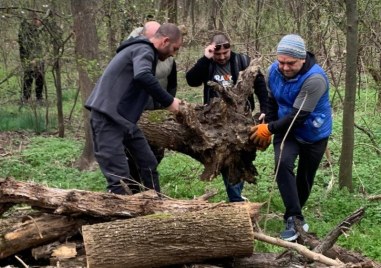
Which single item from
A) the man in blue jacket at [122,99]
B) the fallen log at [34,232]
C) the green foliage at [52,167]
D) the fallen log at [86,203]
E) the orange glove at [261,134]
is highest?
the man in blue jacket at [122,99]

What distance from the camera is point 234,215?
409cm

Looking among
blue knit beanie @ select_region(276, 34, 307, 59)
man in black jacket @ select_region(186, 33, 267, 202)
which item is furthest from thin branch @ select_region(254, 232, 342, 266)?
man in black jacket @ select_region(186, 33, 267, 202)

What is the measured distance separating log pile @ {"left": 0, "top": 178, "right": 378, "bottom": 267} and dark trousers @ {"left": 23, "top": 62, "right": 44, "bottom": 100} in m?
6.69

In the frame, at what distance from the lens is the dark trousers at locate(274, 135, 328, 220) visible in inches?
211

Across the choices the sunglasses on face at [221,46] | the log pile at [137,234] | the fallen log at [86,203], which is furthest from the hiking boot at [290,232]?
the sunglasses on face at [221,46]

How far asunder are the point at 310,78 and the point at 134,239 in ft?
7.44

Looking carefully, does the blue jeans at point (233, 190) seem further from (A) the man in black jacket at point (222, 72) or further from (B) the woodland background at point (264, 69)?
(B) the woodland background at point (264, 69)

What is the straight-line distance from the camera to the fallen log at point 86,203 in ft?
13.7

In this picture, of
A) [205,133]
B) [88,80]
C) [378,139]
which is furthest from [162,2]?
[205,133]

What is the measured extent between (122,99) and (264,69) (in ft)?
17.3

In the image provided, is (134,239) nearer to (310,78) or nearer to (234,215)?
(234,215)

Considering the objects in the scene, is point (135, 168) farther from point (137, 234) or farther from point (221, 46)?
point (137, 234)

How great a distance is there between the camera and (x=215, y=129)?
604 cm

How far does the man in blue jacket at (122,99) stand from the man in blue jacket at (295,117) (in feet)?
3.14
